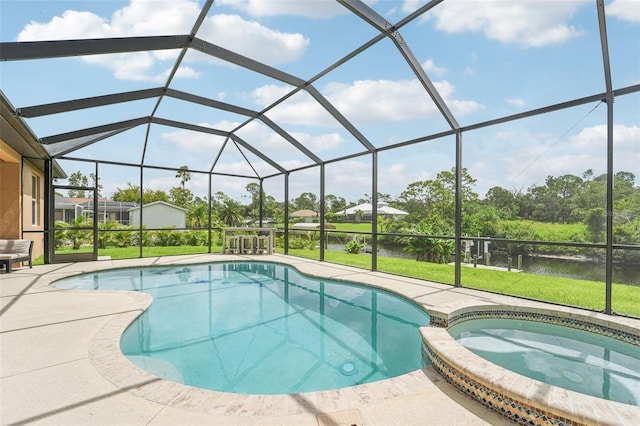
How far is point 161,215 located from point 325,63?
18.0 m

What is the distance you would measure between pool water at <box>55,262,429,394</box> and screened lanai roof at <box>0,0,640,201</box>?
3729 mm

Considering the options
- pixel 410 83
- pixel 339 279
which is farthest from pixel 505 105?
pixel 339 279

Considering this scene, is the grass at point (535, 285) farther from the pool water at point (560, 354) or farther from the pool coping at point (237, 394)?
the pool coping at point (237, 394)

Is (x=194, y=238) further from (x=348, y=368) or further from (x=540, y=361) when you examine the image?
(x=540, y=361)

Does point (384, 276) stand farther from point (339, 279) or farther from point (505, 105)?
point (505, 105)

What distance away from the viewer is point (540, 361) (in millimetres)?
3656

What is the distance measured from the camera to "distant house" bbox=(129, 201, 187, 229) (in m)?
18.3

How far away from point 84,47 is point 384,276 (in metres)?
6.80

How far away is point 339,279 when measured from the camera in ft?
23.4

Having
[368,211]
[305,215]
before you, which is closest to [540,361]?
[368,211]

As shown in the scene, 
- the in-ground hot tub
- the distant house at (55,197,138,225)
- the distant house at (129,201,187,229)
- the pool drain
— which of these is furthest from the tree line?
the pool drain

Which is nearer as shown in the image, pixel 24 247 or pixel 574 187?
pixel 24 247

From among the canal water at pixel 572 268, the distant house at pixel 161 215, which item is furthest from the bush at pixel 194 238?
the canal water at pixel 572 268

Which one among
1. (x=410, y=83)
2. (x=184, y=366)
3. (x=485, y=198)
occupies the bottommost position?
(x=184, y=366)
